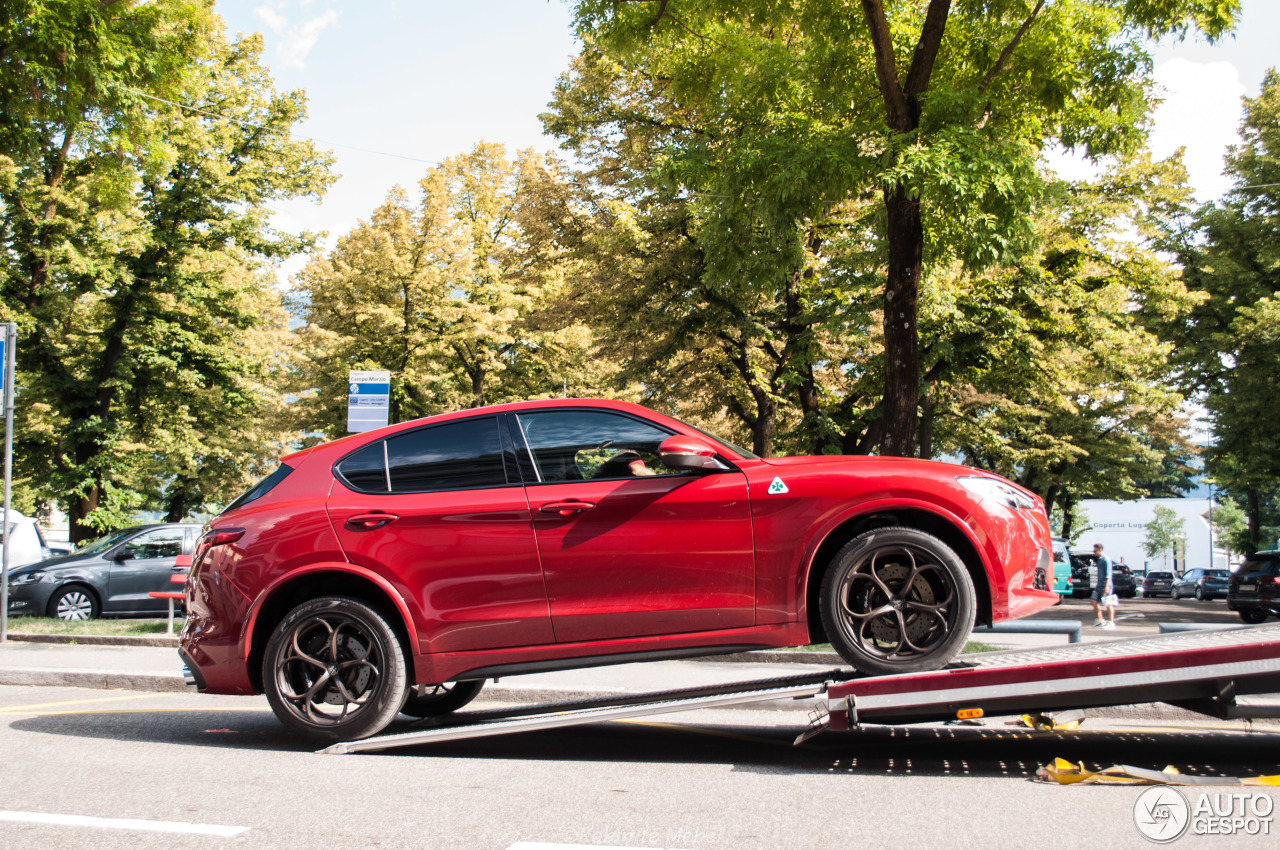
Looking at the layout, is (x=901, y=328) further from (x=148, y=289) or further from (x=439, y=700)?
(x=148, y=289)

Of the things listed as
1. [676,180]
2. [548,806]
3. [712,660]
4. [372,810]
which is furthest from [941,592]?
[676,180]

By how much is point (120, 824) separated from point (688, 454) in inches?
112

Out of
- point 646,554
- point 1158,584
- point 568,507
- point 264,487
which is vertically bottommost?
point 1158,584

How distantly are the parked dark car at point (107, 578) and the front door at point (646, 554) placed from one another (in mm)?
13052

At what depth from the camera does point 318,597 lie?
507cm

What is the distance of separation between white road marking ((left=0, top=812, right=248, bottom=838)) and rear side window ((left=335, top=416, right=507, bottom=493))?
191 centimetres

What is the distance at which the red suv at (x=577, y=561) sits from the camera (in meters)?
4.68

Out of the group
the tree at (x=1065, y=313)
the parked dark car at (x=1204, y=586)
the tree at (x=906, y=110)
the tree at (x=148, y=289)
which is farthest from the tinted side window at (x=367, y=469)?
the parked dark car at (x=1204, y=586)

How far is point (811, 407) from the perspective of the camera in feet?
72.5

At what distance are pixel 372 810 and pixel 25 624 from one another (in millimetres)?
12168

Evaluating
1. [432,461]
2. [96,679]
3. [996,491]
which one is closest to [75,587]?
[96,679]

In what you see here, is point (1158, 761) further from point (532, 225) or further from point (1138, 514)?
point (1138, 514)

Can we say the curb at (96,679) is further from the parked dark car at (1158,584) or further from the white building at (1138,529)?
the white building at (1138,529)

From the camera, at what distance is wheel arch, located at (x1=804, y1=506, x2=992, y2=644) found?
4734 millimetres
